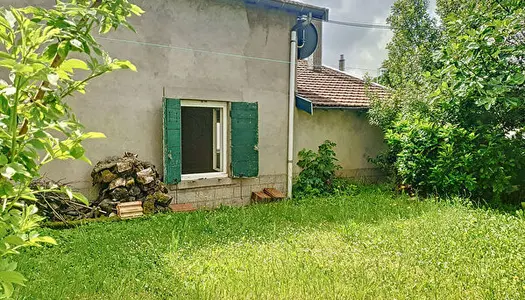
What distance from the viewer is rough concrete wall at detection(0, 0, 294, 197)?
6700 mm

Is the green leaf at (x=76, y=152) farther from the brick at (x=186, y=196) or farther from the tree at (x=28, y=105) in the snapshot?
the brick at (x=186, y=196)

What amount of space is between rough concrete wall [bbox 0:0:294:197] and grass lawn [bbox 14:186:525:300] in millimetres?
1830

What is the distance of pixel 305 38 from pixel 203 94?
3.46 metres

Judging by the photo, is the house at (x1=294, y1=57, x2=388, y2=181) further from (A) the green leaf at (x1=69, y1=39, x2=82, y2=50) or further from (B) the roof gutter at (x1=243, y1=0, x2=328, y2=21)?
(A) the green leaf at (x1=69, y1=39, x2=82, y2=50)

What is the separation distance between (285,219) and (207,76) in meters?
3.57

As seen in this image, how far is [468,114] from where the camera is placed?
319 inches

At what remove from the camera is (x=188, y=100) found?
762cm

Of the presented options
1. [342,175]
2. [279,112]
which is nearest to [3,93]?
[279,112]

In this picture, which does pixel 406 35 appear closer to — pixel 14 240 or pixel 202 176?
pixel 202 176

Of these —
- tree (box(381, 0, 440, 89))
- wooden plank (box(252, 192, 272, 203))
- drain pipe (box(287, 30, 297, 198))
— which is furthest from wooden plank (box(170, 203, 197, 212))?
tree (box(381, 0, 440, 89))

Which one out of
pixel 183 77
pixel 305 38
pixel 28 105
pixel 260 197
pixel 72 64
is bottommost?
pixel 260 197

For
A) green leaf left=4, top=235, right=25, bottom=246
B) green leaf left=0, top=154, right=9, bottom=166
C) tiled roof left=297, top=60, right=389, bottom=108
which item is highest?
tiled roof left=297, top=60, right=389, bottom=108

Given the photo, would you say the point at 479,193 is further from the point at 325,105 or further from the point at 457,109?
the point at 325,105

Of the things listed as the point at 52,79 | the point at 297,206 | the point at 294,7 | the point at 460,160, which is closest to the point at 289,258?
the point at 297,206
